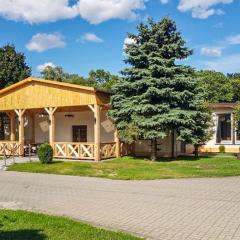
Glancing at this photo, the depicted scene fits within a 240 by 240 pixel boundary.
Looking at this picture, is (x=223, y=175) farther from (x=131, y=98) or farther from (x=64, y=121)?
(x=64, y=121)

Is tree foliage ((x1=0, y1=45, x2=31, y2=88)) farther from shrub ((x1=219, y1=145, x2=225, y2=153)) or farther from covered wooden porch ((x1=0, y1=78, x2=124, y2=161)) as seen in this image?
shrub ((x1=219, y1=145, x2=225, y2=153))

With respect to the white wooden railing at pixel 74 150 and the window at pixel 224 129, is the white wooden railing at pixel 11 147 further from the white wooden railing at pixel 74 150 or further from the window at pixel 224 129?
the window at pixel 224 129

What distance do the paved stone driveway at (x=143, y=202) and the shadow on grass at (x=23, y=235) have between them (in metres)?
1.59

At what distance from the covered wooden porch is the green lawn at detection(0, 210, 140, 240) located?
14102mm

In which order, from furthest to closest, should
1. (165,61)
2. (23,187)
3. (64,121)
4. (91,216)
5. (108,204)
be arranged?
Answer: (64,121)
(165,61)
(23,187)
(108,204)
(91,216)

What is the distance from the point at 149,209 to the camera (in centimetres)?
1062

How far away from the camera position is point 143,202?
11.7 m

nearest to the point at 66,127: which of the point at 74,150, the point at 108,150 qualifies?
the point at 74,150

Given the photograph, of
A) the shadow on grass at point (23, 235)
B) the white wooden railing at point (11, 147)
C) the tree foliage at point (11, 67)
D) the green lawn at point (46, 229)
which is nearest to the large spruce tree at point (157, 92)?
the white wooden railing at point (11, 147)

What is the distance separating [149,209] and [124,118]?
13233 millimetres

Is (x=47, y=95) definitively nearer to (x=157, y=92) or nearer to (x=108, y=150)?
(x=108, y=150)

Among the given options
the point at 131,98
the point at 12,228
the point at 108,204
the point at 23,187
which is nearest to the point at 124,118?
the point at 131,98

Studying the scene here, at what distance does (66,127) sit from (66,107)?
5.00m

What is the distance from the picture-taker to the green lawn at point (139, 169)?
17544 millimetres
